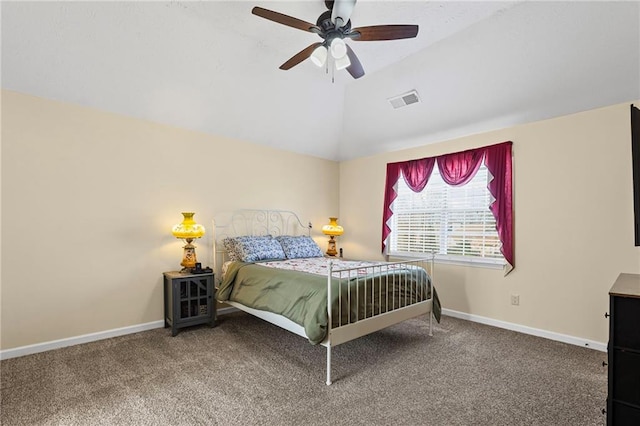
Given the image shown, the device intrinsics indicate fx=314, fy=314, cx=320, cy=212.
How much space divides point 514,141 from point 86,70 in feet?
14.7

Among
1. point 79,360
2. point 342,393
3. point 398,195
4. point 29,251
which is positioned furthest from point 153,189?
point 398,195

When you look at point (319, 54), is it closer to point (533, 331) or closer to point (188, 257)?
point (188, 257)

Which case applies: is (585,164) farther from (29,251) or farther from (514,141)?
(29,251)

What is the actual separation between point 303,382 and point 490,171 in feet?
10.2

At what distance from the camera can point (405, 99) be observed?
3.87 meters

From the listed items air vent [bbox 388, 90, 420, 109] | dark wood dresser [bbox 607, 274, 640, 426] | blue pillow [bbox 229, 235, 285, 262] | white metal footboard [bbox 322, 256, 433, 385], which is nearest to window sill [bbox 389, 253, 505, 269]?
white metal footboard [bbox 322, 256, 433, 385]

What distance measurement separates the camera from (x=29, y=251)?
2.91 metres

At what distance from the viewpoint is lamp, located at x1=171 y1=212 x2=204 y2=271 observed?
11.5ft

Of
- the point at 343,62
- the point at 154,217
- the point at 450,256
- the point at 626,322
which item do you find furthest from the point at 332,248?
the point at 626,322

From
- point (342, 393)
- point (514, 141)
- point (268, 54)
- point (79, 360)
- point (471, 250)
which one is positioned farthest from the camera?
point (471, 250)

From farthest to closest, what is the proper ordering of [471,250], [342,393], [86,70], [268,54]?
[471,250]
[268,54]
[86,70]
[342,393]

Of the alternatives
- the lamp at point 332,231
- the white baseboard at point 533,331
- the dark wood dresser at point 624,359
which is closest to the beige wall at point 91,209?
the lamp at point 332,231

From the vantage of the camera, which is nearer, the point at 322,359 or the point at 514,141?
the point at 322,359

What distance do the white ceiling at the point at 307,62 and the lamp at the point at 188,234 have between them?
122cm
